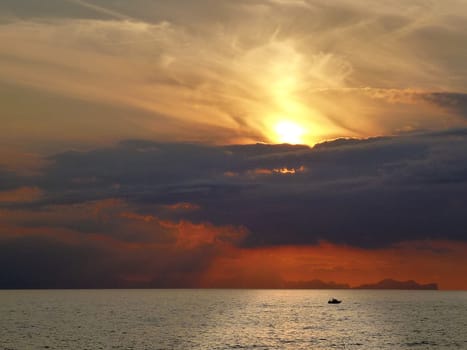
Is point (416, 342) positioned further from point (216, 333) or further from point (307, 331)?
point (216, 333)

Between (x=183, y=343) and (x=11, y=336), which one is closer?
(x=183, y=343)

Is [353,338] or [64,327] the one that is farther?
[64,327]

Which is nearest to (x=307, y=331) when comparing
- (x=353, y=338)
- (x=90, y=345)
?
(x=353, y=338)

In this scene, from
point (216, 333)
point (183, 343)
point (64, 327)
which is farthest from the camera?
point (64, 327)

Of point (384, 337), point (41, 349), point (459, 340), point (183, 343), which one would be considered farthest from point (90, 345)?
point (459, 340)

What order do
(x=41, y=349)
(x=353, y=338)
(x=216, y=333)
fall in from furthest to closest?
(x=216, y=333) → (x=353, y=338) → (x=41, y=349)

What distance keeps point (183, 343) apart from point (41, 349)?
30171 millimetres

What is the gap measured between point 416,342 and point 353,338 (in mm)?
14552

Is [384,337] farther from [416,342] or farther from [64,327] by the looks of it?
[64,327]

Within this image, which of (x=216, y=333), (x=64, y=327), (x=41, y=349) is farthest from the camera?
(x=64, y=327)

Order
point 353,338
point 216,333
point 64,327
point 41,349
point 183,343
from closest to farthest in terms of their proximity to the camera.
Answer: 1. point 41,349
2. point 183,343
3. point 353,338
4. point 216,333
5. point 64,327

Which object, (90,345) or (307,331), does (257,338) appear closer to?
(307,331)

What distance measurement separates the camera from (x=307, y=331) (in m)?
176

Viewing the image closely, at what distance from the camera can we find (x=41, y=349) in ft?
446
